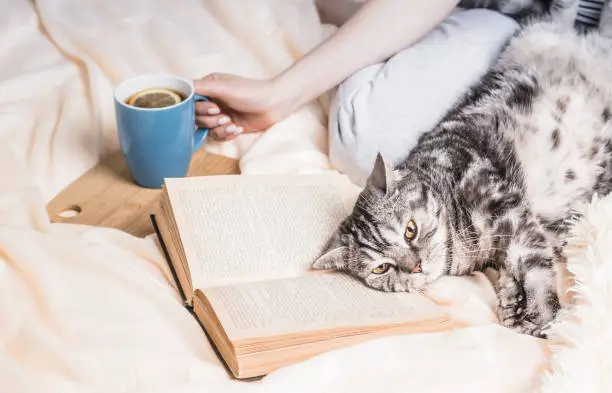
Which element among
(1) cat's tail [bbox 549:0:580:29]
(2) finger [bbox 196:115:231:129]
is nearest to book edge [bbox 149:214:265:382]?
(2) finger [bbox 196:115:231:129]

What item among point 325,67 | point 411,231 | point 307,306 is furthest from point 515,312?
point 325,67

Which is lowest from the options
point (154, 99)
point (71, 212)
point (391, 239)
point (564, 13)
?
point (71, 212)

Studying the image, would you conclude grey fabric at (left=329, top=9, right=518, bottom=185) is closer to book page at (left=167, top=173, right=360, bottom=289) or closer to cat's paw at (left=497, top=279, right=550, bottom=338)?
book page at (left=167, top=173, right=360, bottom=289)

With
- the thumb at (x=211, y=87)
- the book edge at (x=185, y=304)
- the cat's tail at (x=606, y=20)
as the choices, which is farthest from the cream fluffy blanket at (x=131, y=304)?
the cat's tail at (x=606, y=20)

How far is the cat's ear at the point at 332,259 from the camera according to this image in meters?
1.04

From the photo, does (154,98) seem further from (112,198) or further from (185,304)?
(185,304)

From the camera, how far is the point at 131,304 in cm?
94

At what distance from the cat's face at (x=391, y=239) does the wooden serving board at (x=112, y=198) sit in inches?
13.8

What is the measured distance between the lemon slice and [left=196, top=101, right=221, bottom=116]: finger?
12 centimetres

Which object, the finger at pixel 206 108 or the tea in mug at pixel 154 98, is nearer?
the tea in mug at pixel 154 98

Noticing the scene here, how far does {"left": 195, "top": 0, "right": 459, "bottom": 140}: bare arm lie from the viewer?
52.9 inches

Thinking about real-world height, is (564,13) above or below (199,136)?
above

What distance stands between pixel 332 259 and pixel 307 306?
12 centimetres

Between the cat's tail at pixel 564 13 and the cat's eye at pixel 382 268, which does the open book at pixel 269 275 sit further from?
the cat's tail at pixel 564 13
